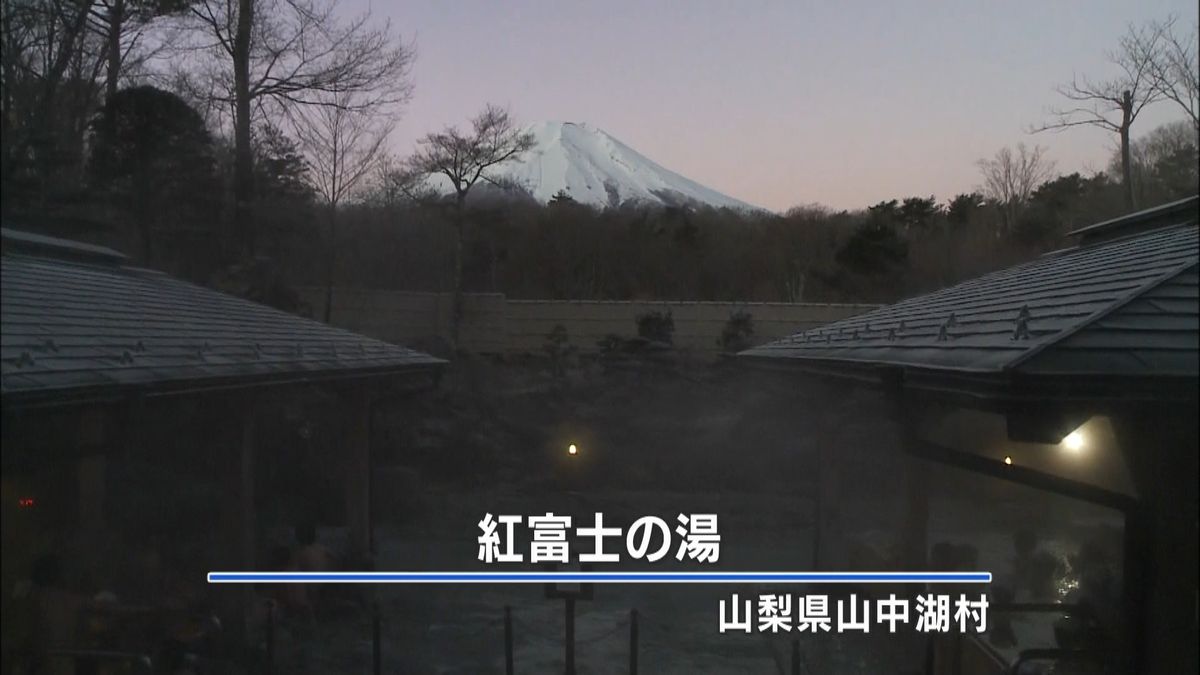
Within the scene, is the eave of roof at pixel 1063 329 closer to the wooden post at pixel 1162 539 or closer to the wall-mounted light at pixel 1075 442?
the wooden post at pixel 1162 539

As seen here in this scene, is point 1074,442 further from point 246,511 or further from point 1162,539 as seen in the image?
point 246,511

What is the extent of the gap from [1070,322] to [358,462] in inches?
216

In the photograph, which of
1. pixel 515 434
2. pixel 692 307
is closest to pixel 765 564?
pixel 692 307

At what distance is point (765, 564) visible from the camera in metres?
6.29

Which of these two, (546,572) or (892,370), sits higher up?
(892,370)

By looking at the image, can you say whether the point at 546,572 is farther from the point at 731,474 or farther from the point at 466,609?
the point at 731,474

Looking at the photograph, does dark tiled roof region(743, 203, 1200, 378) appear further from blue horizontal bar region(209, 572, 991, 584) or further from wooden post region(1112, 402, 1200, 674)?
blue horizontal bar region(209, 572, 991, 584)

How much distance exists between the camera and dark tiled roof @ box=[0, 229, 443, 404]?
2.75m

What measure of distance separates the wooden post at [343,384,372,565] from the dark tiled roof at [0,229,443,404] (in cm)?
62

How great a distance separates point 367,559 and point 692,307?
531cm

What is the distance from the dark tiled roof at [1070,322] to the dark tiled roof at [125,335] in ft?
8.23

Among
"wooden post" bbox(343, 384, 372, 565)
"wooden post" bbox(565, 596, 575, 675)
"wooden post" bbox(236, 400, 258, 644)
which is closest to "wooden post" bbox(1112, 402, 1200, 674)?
"wooden post" bbox(565, 596, 575, 675)

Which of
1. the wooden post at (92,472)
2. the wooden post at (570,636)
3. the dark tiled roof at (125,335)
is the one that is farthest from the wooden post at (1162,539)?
the wooden post at (92,472)

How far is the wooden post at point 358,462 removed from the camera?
6.80 meters
